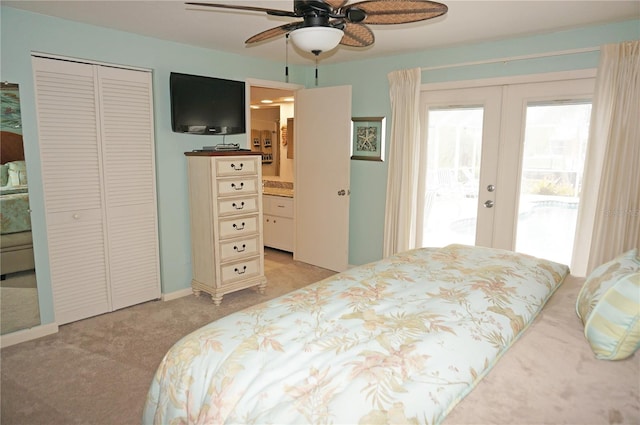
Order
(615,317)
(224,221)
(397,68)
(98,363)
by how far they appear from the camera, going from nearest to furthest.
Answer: (615,317), (98,363), (224,221), (397,68)

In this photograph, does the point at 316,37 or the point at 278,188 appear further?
the point at 278,188

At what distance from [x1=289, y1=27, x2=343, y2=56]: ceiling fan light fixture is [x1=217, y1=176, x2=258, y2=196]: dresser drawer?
6.75 ft

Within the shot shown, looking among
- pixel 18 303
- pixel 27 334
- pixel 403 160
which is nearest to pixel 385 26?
pixel 403 160

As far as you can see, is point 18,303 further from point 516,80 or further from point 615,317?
point 516,80

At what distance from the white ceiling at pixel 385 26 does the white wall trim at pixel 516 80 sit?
1.07 feet

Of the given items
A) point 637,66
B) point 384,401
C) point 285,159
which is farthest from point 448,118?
point 384,401

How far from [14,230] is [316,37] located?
8.75 feet

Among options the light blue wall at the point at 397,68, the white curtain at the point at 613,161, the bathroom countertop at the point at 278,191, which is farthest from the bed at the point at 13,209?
the white curtain at the point at 613,161

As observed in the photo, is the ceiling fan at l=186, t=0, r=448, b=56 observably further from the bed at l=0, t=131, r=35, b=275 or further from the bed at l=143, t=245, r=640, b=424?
the bed at l=0, t=131, r=35, b=275

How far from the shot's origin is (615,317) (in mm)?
1413

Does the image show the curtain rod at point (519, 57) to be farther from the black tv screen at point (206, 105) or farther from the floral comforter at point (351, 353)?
the floral comforter at point (351, 353)

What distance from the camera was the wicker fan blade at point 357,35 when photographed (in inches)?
76.7

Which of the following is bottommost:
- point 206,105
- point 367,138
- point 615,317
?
point 615,317

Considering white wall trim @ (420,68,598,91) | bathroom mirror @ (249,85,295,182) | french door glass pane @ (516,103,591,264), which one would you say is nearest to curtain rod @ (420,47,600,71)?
white wall trim @ (420,68,598,91)
